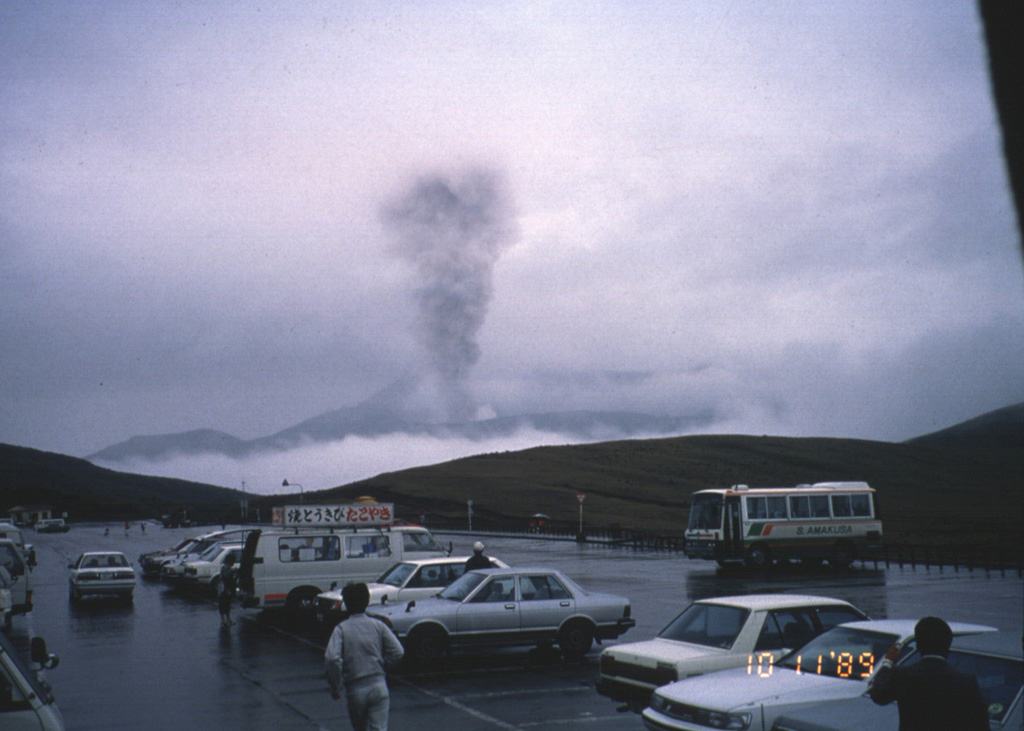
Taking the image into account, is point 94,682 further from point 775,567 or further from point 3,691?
point 775,567

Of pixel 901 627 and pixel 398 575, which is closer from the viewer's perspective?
pixel 901 627

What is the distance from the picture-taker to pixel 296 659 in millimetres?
17016

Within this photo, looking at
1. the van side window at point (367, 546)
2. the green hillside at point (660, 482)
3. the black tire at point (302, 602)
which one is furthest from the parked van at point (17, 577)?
the green hillside at point (660, 482)

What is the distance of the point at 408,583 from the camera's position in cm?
1914

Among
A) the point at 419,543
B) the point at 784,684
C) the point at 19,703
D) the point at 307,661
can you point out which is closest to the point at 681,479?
the point at 419,543

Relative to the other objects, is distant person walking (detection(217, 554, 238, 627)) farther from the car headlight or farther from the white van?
the car headlight

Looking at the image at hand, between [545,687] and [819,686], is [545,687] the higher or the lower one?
the lower one

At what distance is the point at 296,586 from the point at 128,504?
15561cm

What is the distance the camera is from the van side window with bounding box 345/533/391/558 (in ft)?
77.3

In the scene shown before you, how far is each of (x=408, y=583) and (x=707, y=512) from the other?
866 inches

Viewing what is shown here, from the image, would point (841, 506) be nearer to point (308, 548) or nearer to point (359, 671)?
point (308, 548)

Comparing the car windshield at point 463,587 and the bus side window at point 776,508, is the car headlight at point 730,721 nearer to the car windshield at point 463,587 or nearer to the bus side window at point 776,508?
the car windshield at point 463,587

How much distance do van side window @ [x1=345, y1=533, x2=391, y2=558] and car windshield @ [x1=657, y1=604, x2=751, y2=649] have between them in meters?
12.8

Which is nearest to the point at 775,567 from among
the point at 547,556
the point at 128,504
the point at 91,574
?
the point at 547,556
